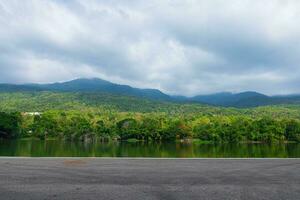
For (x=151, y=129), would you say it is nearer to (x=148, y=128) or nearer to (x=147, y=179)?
(x=148, y=128)

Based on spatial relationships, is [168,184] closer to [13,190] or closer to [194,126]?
[13,190]

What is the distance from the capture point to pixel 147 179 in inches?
339

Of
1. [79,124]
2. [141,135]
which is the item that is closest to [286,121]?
[141,135]

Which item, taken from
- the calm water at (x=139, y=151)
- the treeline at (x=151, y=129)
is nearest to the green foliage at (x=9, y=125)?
the treeline at (x=151, y=129)

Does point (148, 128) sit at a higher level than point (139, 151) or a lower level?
higher

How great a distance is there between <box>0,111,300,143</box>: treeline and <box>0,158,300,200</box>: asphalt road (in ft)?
253

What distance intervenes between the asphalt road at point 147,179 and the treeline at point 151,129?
77.2 metres

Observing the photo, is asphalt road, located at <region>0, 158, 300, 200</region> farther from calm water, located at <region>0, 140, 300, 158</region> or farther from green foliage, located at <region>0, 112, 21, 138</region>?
green foliage, located at <region>0, 112, 21, 138</region>

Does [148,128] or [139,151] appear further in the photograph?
[148,128]

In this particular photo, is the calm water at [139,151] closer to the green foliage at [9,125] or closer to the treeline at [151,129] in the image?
the green foliage at [9,125]

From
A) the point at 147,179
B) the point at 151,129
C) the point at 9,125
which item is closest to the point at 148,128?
the point at 151,129

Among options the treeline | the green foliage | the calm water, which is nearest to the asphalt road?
the calm water

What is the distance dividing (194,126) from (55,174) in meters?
85.2

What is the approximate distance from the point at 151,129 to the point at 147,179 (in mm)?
82414
